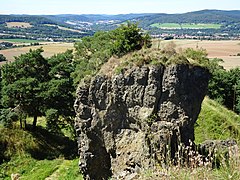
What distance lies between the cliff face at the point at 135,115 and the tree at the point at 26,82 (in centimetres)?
1249

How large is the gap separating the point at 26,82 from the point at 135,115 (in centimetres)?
1546

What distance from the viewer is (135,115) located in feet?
48.9

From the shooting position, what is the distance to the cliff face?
1420 cm

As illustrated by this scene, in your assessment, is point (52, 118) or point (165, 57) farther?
point (52, 118)

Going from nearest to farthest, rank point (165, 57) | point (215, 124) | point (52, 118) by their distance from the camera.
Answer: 1. point (165, 57)
2. point (52, 118)
3. point (215, 124)

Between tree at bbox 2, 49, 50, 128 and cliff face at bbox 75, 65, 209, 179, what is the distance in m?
12.5

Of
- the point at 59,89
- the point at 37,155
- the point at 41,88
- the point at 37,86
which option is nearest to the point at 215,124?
the point at 59,89

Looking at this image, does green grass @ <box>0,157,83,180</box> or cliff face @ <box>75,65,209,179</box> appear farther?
green grass @ <box>0,157,83,180</box>

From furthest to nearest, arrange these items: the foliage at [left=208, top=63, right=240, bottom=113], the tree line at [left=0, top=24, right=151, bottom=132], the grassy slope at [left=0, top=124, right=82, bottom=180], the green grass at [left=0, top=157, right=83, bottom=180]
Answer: the foliage at [left=208, top=63, right=240, bottom=113], the tree line at [left=0, top=24, right=151, bottom=132], the grassy slope at [left=0, top=124, right=82, bottom=180], the green grass at [left=0, top=157, right=83, bottom=180]

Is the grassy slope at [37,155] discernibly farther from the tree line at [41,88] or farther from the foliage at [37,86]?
the foliage at [37,86]

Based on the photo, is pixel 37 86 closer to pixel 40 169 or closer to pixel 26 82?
pixel 26 82

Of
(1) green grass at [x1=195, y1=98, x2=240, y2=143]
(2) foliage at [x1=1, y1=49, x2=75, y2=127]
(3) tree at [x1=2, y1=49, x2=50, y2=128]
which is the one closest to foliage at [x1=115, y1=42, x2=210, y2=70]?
(1) green grass at [x1=195, y1=98, x2=240, y2=143]

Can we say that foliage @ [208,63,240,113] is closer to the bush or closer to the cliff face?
the bush

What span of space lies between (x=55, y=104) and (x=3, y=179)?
7699mm
